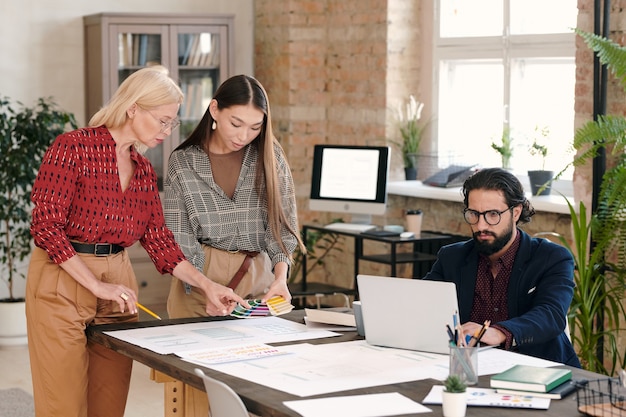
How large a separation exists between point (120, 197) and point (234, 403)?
103 centimetres

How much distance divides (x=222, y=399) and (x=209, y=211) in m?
1.24

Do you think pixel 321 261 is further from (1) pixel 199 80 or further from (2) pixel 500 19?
(2) pixel 500 19

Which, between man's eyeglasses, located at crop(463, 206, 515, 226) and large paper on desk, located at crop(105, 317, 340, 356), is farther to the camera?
man's eyeglasses, located at crop(463, 206, 515, 226)

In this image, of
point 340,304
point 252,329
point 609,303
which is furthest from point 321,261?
point 252,329

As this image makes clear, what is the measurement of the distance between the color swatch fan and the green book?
1020 mm

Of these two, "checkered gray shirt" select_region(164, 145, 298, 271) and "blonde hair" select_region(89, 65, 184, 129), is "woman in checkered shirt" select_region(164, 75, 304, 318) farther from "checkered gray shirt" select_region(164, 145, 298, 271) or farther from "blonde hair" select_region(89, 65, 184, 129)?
"blonde hair" select_region(89, 65, 184, 129)

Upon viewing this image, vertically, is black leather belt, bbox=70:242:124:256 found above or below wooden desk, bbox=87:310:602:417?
above

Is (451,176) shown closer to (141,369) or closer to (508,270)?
(141,369)

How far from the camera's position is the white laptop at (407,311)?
2910mm

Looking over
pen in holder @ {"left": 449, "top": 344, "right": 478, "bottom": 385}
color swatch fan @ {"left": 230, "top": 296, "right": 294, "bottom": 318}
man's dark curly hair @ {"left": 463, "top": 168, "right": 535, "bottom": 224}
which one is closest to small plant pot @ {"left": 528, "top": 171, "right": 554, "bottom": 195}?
man's dark curly hair @ {"left": 463, "top": 168, "right": 535, "bottom": 224}

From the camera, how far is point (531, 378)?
2631 millimetres

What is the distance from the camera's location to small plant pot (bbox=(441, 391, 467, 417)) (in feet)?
7.73

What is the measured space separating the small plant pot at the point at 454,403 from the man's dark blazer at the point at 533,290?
0.82 meters

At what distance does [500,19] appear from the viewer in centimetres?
653
